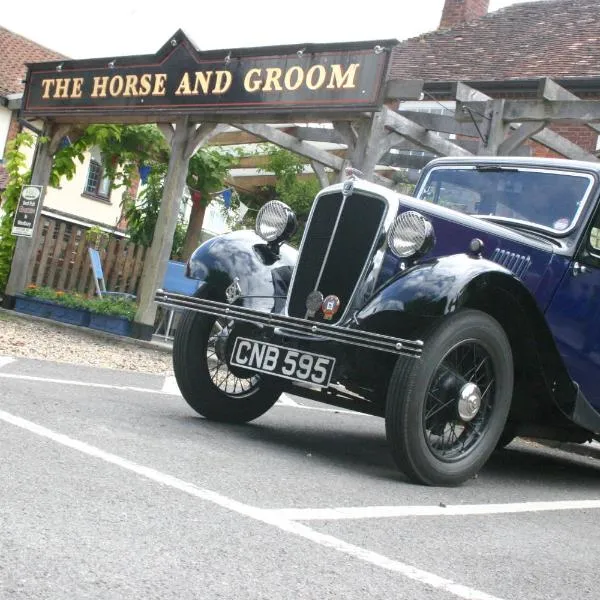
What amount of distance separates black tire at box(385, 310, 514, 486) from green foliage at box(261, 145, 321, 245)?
1322 centimetres

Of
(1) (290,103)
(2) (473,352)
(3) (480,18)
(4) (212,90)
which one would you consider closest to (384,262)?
(2) (473,352)

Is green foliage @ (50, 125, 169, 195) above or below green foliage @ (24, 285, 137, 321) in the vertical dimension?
above

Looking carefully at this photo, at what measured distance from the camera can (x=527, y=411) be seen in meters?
5.89

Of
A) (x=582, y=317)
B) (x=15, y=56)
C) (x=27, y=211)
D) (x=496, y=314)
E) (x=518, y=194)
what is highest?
(x=15, y=56)

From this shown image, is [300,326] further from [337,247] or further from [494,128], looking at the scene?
[494,128]

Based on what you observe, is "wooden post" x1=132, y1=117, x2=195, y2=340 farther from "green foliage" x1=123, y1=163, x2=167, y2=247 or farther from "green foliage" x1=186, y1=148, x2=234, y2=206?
"green foliage" x1=123, y1=163, x2=167, y2=247

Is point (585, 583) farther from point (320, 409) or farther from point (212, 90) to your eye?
point (212, 90)

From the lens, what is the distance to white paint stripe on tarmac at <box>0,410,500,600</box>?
3051mm

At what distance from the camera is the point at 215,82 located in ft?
41.3

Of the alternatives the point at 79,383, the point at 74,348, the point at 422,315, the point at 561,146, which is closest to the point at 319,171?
the point at 561,146

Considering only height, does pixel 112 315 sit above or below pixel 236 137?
below

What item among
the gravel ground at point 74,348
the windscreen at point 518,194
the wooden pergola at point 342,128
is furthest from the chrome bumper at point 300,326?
the wooden pergola at point 342,128

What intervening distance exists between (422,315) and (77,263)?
11.9 metres

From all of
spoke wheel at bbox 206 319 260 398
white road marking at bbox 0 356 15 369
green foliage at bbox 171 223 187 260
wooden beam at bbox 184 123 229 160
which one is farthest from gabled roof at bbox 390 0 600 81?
spoke wheel at bbox 206 319 260 398
